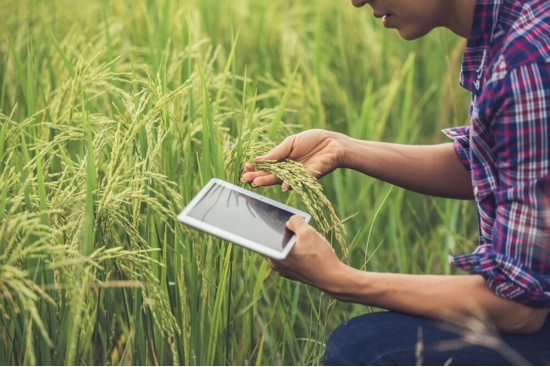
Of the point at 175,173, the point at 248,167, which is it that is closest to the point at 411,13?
the point at 248,167

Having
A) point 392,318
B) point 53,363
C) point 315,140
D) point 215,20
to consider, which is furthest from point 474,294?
point 215,20

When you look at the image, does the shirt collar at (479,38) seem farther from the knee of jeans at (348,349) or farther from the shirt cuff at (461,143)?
the knee of jeans at (348,349)

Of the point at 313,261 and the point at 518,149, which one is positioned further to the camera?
the point at 313,261

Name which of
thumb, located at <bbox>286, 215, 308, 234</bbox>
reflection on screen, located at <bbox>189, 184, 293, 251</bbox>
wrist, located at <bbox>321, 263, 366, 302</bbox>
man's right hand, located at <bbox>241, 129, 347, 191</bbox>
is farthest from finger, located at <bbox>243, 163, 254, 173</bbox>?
wrist, located at <bbox>321, 263, 366, 302</bbox>

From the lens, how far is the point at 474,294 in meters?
1.70

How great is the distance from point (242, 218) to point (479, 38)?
66 cm

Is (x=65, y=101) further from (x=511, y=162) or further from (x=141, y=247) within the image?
(x=511, y=162)

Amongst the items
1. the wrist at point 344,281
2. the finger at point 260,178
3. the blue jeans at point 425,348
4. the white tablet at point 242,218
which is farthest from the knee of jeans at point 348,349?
the finger at point 260,178

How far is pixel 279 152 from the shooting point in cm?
205

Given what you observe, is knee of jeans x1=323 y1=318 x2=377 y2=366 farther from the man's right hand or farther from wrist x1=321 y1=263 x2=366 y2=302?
the man's right hand

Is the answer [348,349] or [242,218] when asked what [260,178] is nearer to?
[242,218]

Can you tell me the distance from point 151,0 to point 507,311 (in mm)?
2164

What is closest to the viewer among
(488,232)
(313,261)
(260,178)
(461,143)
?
(313,261)

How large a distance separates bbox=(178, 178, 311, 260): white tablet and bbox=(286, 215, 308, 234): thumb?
0.02 meters
